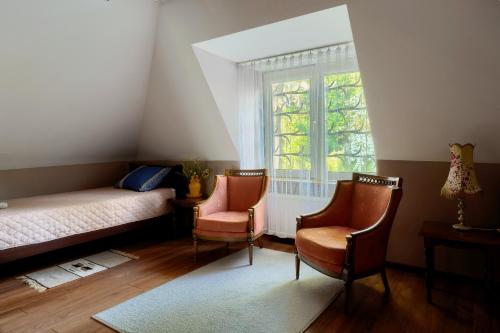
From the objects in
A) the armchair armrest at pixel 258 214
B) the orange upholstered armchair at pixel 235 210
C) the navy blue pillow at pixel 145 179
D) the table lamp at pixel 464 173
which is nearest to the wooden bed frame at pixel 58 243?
the navy blue pillow at pixel 145 179

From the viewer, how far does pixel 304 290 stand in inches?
101

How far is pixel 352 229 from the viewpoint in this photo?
2773 mm

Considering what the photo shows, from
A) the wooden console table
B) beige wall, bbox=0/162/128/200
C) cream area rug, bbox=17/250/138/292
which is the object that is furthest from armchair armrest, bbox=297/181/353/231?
beige wall, bbox=0/162/128/200

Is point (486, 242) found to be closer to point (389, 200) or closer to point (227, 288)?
point (389, 200)

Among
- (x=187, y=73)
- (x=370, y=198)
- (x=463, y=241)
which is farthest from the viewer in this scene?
(x=187, y=73)

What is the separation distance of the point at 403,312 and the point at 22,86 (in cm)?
386

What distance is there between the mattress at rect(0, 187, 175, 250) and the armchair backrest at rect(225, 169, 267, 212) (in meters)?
1.01

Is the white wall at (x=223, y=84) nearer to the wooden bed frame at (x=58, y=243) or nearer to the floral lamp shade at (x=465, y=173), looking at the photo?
the wooden bed frame at (x=58, y=243)

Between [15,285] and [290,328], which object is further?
[15,285]

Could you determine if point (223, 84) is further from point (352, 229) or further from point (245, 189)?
point (352, 229)

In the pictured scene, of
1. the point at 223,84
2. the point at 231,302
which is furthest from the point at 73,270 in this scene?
the point at 223,84

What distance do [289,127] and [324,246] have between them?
165 centimetres

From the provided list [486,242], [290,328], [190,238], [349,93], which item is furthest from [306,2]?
[190,238]

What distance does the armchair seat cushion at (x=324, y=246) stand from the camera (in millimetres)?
2275
